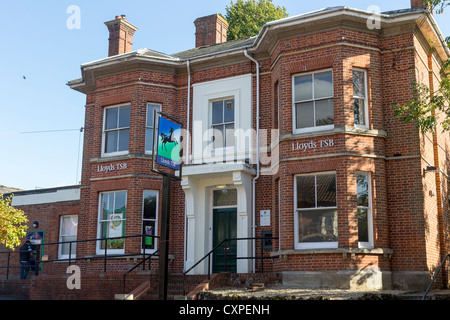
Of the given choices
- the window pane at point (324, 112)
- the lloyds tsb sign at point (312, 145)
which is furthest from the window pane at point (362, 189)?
the window pane at point (324, 112)

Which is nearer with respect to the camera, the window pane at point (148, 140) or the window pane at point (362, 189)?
the window pane at point (362, 189)

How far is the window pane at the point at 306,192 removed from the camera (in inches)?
595

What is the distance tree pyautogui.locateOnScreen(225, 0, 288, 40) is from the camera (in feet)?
111

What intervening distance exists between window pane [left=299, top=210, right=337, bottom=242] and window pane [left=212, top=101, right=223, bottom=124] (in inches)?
186

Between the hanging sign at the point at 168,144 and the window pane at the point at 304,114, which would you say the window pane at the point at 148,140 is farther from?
the hanging sign at the point at 168,144

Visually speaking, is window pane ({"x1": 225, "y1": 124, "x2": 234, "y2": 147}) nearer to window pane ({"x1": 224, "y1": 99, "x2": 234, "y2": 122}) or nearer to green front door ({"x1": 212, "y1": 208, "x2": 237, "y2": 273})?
window pane ({"x1": 224, "y1": 99, "x2": 234, "y2": 122})

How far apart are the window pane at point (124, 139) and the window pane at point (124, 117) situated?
21 centimetres

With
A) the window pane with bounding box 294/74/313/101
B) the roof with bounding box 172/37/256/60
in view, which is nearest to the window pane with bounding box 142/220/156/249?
the roof with bounding box 172/37/256/60

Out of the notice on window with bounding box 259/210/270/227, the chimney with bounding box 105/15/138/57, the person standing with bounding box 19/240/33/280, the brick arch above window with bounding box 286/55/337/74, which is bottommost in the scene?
the person standing with bounding box 19/240/33/280

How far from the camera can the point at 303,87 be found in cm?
1598

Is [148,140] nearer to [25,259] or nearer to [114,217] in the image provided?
[114,217]

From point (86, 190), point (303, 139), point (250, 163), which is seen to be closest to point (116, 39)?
point (86, 190)

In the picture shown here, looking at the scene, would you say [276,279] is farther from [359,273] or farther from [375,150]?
[375,150]

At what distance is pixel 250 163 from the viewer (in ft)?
56.3
